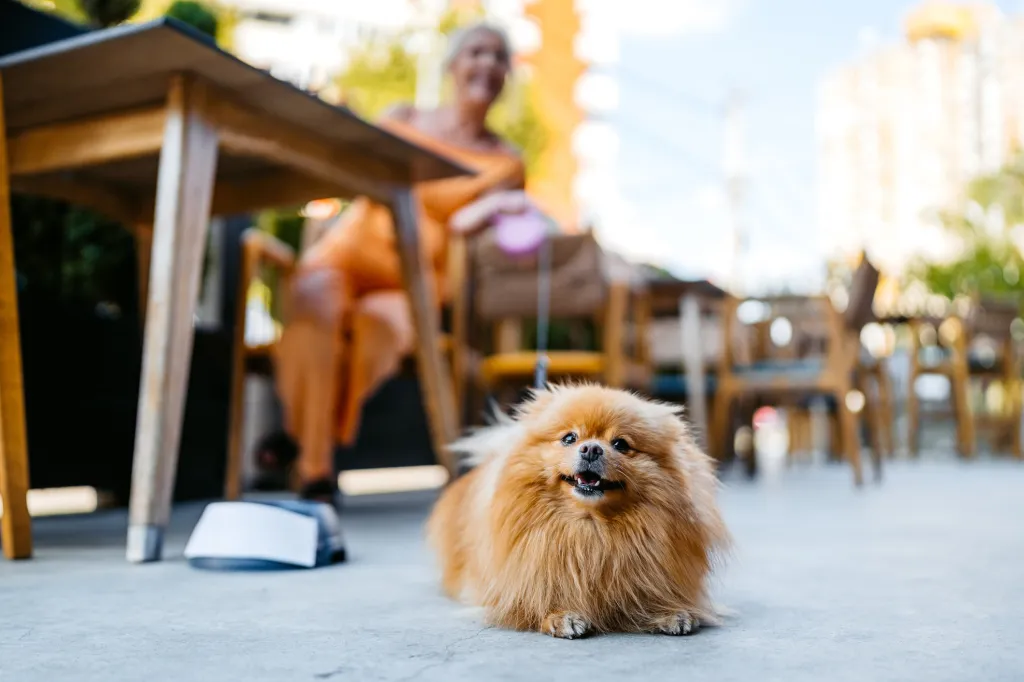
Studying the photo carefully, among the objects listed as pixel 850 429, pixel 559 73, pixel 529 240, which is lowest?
pixel 850 429

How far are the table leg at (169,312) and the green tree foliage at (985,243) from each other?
1067 cm

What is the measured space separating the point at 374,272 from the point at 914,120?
23.0 metres

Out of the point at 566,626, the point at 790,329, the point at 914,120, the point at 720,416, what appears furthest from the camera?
the point at 914,120

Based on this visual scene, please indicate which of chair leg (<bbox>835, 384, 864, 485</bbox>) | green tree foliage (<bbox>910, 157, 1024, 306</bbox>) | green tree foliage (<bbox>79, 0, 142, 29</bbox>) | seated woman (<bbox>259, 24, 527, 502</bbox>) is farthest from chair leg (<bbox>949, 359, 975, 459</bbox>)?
green tree foliage (<bbox>79, 0, 142, 29</bbox>)

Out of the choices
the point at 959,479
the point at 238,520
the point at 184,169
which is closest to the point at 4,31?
the point at 184,169

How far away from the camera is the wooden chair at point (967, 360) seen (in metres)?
7.70

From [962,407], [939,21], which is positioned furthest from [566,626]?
[939,21]

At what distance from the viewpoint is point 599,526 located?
1421 mm

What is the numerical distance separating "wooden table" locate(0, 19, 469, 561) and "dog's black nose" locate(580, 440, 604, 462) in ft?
3.28

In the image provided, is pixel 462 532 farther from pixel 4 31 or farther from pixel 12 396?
pixel 4 31

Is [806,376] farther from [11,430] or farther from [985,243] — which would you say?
[985,243]

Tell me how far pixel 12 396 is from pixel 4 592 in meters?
0.54

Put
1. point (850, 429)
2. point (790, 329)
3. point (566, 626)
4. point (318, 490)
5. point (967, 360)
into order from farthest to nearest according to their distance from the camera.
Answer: point (967, 360) → point (790, 329) → point (850, 429) → point (318, 490) → point (566, 626)

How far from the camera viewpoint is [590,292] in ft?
11.1
